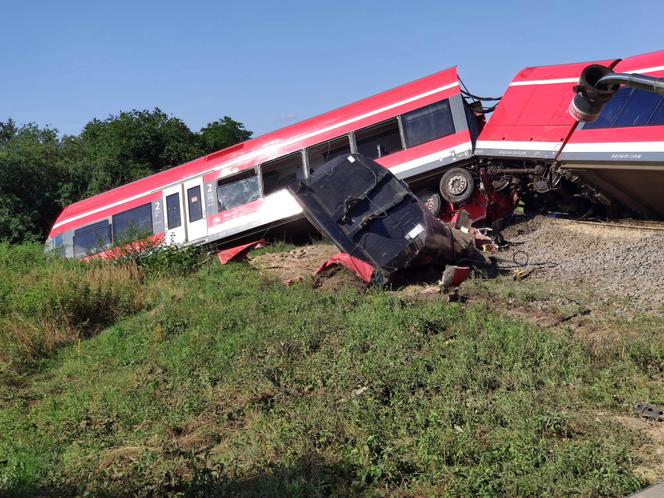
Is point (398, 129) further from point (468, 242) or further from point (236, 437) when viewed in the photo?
point (236, 437)

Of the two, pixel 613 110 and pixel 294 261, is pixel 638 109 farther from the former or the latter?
pixel 294 261

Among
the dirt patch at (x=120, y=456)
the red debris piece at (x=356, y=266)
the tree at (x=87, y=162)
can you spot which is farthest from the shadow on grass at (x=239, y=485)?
the tree at (x=87, y=162)

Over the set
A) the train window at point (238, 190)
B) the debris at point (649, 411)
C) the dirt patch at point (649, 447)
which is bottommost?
the dirt patch at point (649, 447)

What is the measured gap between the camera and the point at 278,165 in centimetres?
1661

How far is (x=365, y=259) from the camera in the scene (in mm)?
10992

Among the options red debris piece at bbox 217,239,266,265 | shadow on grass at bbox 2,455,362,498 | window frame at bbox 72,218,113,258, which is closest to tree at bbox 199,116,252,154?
window frame at bbox 72,218,113,258

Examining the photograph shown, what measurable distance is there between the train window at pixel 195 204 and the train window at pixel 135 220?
108cm

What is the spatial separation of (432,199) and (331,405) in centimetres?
889

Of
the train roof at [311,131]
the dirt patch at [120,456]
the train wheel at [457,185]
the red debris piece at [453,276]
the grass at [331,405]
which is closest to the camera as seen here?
the grass at [331,405]

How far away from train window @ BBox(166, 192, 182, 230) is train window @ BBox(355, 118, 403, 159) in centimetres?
468

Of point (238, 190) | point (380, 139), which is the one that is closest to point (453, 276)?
point (380, 139)

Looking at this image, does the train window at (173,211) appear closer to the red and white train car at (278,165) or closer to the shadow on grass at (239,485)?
the red and white train car at (278,165)

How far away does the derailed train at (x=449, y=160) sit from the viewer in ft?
40.5

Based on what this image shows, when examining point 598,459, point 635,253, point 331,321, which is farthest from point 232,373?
point 635,253
